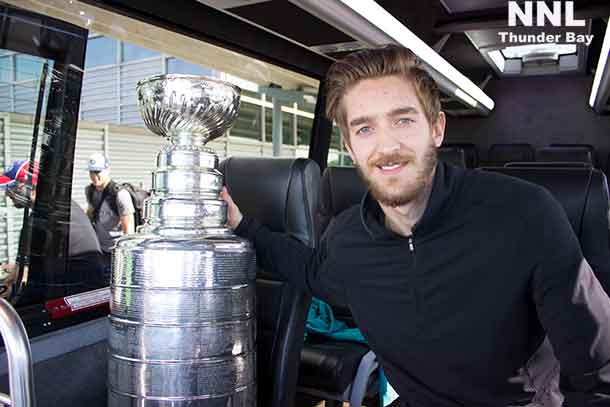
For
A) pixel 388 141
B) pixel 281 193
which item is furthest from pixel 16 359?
pixel 281 193

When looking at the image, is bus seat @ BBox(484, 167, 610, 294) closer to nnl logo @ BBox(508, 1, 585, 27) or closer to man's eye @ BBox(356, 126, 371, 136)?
man's eye @ BBox(356, 126, 371, 136)

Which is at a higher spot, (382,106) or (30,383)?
(382,106)

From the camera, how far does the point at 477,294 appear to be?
160 cm

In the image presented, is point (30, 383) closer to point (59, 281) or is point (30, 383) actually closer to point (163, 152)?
point (163, 152)

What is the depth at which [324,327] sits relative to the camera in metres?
2.93

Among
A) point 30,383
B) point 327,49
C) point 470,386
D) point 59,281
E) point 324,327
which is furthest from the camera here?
point 327,49

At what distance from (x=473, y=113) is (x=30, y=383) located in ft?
30.7

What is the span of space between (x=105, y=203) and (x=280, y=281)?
0.79 metres

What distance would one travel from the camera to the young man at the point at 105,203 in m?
2.26

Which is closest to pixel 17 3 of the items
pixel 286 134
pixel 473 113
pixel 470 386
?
pixel 470 386

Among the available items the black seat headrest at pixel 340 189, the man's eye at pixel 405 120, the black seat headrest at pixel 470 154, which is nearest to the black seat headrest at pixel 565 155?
the black seat headrest at pixel 470 154

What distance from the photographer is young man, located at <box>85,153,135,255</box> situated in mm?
2258

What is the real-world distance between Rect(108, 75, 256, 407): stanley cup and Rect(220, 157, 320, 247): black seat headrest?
0.46m

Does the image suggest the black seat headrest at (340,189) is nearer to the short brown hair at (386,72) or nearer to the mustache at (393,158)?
the short brown hair at (386,72)
